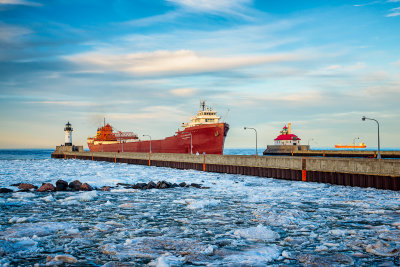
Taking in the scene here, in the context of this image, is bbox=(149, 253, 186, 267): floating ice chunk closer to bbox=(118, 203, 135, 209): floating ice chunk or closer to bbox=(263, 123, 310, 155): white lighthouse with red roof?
bbox=(118, 203, 135, 209): floating ice chunk

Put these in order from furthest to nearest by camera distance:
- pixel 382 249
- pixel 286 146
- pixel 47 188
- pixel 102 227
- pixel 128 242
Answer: pixel 286 146, pixel 47 188, pixel 102 227, pixel 128 242, pixel 382 249

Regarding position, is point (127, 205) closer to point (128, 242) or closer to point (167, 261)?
point (128, 242)

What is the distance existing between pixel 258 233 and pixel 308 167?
711 inches

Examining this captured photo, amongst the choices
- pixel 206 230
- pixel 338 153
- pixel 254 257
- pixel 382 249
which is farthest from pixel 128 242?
pixel 338 153

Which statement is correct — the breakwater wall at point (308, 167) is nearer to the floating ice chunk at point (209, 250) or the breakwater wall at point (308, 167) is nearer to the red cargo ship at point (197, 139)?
the red cargo ship at point (197, 139)

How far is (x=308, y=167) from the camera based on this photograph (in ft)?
89.0

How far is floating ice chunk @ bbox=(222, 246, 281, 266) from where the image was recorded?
7756 mm

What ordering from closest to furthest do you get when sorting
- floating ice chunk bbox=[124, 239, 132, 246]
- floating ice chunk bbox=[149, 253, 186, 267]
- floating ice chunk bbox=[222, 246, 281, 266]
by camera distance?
floating ice chunk bbox=[149, 253, 186, 267]
floating ice chunk bbox=[222, 246, 281, 266]
floating ice chunk bbox=[124, 239, 132, 246]

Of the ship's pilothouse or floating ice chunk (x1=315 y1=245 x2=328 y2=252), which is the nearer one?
floating ice chunk (x1=315 y1=245 x2=328 y2=252)

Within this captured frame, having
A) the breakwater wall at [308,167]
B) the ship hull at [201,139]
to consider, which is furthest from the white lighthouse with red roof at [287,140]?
the breakwater wall at [308,167]

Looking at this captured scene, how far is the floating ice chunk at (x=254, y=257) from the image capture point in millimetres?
7756

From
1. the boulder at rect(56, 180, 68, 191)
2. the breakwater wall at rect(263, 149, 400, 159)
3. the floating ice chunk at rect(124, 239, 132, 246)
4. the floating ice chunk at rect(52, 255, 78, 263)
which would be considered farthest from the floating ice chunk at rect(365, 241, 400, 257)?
the breakwater wall at rect(263, 149, 400, 159)

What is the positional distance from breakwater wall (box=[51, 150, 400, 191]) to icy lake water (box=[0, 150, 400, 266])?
10.8ft

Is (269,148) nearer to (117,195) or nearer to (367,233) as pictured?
(117,195)
